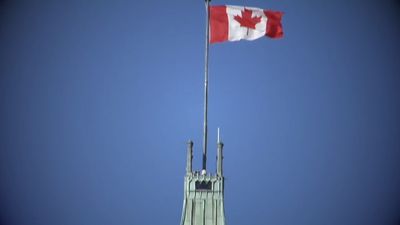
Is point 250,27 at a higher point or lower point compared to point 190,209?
higher

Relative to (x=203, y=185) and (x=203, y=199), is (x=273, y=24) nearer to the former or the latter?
(x=203, y=185)

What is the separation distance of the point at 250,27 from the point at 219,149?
40.7 ft

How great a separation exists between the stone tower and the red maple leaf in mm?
14578

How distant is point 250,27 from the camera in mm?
32125

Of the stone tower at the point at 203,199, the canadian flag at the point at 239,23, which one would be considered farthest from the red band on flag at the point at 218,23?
the stone tower at the point at 203,199

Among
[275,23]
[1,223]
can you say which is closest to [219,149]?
[275,23]

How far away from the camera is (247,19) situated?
3198cm

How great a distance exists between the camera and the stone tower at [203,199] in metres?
31.6

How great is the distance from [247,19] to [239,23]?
0.92 metres

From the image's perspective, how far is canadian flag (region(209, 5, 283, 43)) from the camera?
31453 mm

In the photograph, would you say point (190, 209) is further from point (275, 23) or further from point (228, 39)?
point (275, 23)

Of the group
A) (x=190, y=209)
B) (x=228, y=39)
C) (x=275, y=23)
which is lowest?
(x=190, y=209)

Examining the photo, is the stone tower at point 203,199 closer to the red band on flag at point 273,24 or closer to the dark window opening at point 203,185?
the dark window opening at point 203,185

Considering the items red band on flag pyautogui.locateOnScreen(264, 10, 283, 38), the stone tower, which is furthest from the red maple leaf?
the stone tower
